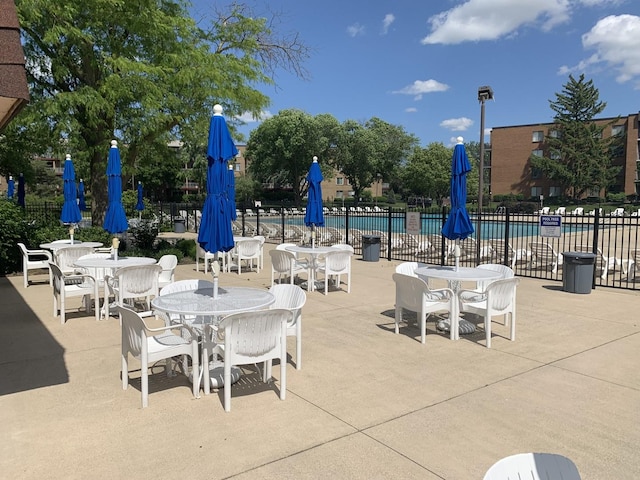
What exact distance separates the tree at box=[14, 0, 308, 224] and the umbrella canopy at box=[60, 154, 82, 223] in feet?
3.53

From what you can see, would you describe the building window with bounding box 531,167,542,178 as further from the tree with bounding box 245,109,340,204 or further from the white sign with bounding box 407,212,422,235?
the white sign with bounding box 407,212,422,235

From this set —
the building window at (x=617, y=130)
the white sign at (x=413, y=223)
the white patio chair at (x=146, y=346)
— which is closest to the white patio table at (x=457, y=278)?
the white patio chair at (x=146, y=346)

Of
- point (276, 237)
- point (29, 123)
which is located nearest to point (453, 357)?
point (29, 123)

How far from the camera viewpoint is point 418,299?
6.27 meters

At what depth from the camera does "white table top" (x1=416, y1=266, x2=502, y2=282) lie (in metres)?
→ 6.60

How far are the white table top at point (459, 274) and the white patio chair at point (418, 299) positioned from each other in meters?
0.27

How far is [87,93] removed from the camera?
12.0 meters

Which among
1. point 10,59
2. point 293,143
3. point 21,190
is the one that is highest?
point 293,143

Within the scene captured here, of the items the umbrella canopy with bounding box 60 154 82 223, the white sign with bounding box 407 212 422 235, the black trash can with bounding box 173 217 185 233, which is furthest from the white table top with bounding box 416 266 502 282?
the black trash can with bounding box 173 217 185 233

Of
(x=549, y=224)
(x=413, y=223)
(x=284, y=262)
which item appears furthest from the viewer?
(x=413, y=223)

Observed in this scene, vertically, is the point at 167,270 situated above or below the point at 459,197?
below

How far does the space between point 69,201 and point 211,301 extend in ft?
27.8

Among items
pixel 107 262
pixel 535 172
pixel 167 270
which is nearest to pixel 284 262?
pixel 167 270

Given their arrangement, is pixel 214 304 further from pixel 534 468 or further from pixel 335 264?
pixel 335 264
